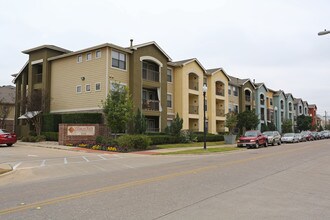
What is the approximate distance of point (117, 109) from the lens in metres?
26.5

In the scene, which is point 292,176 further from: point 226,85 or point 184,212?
point 226,85

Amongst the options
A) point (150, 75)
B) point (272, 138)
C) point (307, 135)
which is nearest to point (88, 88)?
point (150, 75)

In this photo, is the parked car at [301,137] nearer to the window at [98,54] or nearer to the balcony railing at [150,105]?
the balcony railing at [150,105]

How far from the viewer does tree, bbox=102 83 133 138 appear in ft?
87.4

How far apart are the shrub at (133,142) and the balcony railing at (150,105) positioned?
8.88 meters

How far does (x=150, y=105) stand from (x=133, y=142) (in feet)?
34.4

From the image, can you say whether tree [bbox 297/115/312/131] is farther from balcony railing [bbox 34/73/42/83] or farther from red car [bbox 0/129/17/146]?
red car [bbox 0/129/17/146]

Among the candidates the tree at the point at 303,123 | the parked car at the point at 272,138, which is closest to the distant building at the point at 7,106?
the parked car at the point at 272,138

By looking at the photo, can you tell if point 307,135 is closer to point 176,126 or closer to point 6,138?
point 176,126

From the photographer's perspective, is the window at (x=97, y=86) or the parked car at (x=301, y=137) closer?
the window at (x=97, y=86)

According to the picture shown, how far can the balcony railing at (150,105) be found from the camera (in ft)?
113

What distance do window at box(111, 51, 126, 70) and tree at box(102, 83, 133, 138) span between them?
448 cm

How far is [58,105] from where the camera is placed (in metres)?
35.1

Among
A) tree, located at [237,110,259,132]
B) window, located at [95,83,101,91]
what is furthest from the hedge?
tree, located at [237,110,259,132]
